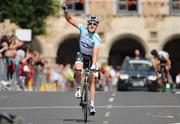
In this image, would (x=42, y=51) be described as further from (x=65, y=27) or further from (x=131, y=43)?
(x=131, y=43)

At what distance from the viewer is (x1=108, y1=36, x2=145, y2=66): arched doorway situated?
205ft

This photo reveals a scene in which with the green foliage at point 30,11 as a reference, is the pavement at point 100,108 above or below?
below

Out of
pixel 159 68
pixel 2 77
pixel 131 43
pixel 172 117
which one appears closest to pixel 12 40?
pixel 2 77

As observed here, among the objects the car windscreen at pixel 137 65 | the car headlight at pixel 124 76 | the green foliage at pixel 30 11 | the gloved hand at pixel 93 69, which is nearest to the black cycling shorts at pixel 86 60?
the gloved hand at pixel 93 69

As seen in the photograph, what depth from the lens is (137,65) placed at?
39938mm

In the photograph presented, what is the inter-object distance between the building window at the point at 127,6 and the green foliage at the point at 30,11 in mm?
11445

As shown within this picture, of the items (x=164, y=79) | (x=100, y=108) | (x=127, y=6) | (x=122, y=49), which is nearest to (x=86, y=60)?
(x=100, y=108)

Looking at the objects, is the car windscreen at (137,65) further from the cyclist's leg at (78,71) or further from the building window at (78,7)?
the cyclist's leg at (78,71)

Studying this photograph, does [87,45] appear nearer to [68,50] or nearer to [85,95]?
[85,95]

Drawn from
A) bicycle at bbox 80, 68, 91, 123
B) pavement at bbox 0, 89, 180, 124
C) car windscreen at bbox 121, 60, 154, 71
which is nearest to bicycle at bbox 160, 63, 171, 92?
pavement at bbox 0, 89, 180, 124

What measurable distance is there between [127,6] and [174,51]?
5228 mm

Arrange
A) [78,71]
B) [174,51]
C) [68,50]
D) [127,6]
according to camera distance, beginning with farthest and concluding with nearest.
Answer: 1. [174,51]
2. [68,50]
3. [127,6]
4. [78,71]

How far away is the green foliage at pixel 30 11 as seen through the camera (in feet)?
157

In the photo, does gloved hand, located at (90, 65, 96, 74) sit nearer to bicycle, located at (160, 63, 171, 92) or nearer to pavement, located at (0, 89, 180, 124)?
pavement, located at (0, 89, 180, 124)
